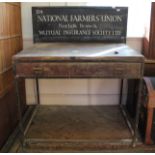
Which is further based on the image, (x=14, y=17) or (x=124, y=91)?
(x=124, y=91)

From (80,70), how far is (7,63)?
80 centimetres

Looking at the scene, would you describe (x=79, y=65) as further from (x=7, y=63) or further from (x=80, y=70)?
(x=7, y=63)

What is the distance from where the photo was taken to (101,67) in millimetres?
1631

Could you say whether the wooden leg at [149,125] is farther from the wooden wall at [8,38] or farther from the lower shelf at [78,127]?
the wooden wall at [8,38]

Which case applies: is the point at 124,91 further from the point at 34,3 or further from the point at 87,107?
the point at 34,3

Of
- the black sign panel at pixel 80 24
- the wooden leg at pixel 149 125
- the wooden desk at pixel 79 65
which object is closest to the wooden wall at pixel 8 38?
the black sign panel at pixel 80 24

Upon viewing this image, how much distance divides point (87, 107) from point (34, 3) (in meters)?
1.35

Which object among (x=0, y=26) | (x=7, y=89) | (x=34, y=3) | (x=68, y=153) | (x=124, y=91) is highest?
(x=34, y=3)

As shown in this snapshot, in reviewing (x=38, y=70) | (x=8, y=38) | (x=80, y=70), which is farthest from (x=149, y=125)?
(x=8, y=38)

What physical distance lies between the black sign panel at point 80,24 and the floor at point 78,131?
0.82 meters

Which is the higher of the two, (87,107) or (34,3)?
(34,3)

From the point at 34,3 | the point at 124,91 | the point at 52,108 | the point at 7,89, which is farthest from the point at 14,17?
the point at 124,91

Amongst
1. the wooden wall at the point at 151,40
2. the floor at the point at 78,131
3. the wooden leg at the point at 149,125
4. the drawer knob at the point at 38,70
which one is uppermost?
the wooden wall at the point at 151,40

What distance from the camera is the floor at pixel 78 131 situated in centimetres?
184
